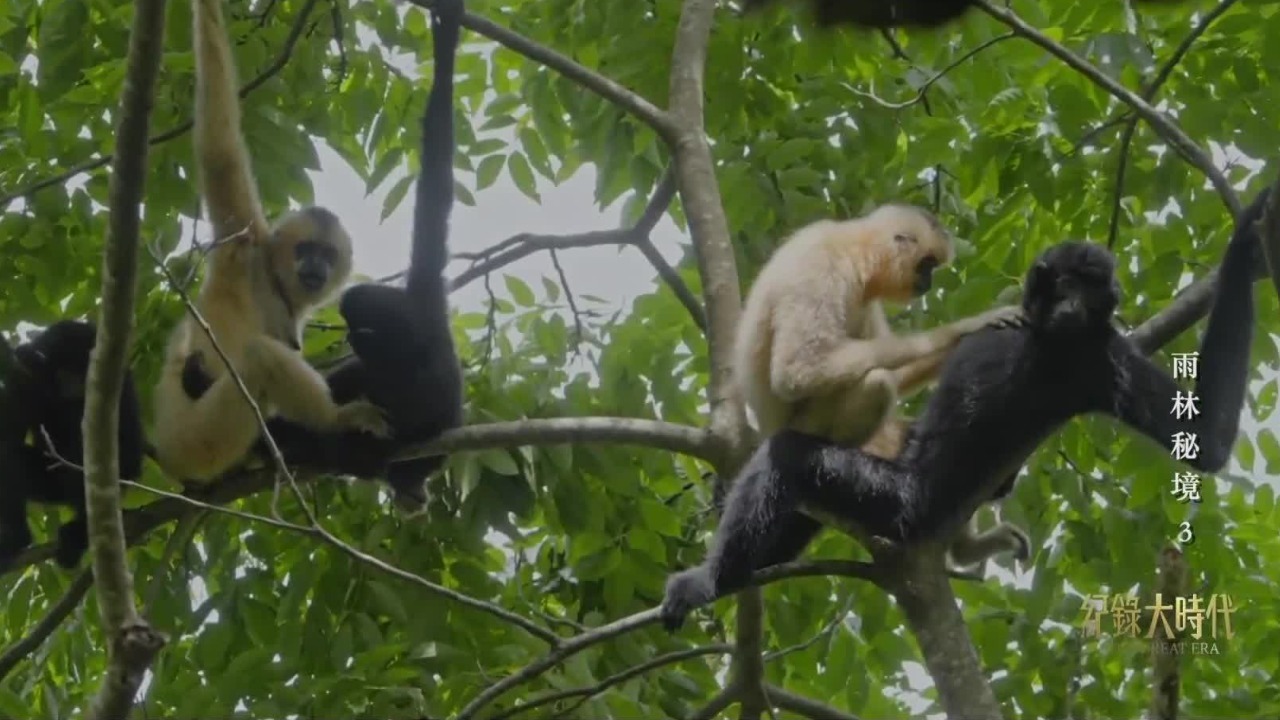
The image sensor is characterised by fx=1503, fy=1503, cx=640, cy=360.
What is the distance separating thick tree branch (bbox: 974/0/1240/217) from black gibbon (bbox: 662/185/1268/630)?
53 centimetres

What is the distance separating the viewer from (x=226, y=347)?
6.69m

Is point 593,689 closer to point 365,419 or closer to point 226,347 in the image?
point 365,419

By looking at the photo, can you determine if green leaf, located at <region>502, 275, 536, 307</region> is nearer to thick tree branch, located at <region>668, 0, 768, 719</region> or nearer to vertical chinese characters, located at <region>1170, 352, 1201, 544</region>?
thick tree branch, located at <region>668, 0, 768, 719</region>

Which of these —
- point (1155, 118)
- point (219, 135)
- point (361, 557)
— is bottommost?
point (361, 557)

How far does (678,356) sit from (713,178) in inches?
52.6

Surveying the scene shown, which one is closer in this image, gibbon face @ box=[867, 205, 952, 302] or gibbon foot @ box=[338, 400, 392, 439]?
gibbon face @ box=[867, 205, 952, 302]

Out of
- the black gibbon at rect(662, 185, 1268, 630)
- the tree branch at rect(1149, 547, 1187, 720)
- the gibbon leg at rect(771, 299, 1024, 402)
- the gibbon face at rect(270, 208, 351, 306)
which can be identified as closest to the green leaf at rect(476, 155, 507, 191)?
the gibbon face at rect(270, 208, 351, 306)

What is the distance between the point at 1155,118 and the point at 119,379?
336 centimetres

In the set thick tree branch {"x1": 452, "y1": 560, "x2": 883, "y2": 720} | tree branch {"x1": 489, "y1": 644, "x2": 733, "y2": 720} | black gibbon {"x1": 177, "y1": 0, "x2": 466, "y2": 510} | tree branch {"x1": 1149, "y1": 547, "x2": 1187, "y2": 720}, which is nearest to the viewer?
tree branch {"x1": 1149, "y1": 547, "x2": 1187, "y2": 720}

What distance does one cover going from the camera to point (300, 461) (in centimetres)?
657

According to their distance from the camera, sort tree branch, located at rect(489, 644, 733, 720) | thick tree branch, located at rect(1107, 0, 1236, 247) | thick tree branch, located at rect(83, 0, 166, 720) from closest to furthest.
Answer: thick tree branch, located at rect(83, 0, 166, 720), tree branch, located at rect(489, 644, 733, 720), thick tree branch, located at rect(1107, 0, 1236, 247)

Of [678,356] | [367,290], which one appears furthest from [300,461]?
[678,356]

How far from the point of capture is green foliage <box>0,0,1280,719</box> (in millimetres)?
6441

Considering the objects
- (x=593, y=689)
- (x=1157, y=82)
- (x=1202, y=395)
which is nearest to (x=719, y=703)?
(x=593, y=689)
